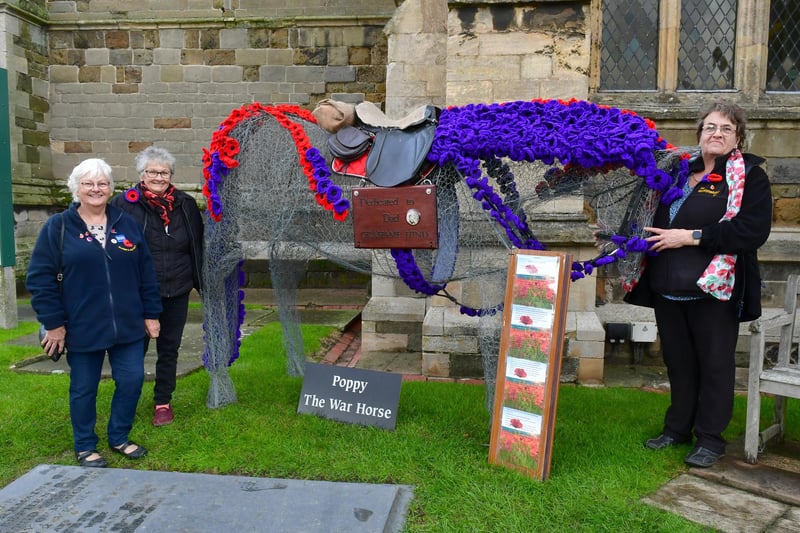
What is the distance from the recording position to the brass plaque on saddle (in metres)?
3.38

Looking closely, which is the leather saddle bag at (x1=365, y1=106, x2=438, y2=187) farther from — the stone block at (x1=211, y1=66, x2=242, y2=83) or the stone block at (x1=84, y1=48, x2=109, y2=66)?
the stone block at (x1=84, y1=48, x2=109, y2=66)

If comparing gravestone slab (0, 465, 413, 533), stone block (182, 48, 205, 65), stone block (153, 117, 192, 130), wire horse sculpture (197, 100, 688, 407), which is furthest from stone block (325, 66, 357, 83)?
gravestone slab (0, 465, 413, 533)

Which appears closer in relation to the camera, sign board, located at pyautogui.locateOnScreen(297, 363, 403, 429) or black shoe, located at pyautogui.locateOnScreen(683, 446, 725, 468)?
black shoe, located at pyautogui.locateOnScreen(683, 446, 725, 468)

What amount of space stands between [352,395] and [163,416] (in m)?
1.27

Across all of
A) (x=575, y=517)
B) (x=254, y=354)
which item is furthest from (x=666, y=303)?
(x=254, y=354)

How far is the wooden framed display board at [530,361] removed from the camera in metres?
3.18

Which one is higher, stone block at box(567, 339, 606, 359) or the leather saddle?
the leather saddle

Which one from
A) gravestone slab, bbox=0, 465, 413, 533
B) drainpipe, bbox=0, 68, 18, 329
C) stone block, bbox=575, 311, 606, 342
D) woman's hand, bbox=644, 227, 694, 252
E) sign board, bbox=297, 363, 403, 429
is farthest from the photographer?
drainpipe, bbox=0, 68, 18, 329

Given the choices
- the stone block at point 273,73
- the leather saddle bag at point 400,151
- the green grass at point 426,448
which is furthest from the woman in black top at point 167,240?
the stone block at point 273,73

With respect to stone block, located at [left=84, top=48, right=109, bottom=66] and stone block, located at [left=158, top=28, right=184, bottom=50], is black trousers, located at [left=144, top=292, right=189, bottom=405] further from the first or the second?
stone block, located at [left=84, top=48, right=109, bottom=66]

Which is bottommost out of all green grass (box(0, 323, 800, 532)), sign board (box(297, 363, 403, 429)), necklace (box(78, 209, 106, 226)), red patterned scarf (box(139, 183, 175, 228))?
green grass (box(0, 323, 800, 532))

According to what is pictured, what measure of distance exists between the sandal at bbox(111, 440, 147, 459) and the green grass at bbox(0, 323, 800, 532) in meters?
0.05

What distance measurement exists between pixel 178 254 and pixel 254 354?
6.95 feet

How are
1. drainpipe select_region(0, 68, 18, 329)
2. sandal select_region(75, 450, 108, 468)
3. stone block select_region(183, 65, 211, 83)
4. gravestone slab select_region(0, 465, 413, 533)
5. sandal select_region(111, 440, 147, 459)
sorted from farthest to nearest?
stone block select_region(183, 65, 211, 83), drainpipe select_region(0, 68, 18, 329), sandal select_region(111, 440, 147, 459), sandal select_region(75, 450, 108, 468), gravestone slab select_region(0, 465, 413, 533)
